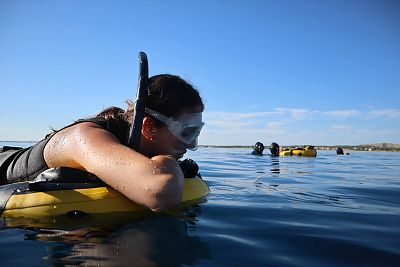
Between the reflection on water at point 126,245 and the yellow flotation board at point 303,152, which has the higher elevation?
the yellow flotation board at point 303,152

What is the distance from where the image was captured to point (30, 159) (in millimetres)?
3590

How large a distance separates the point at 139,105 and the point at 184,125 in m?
0.60

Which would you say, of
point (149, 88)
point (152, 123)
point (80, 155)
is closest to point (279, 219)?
point (152, 123)

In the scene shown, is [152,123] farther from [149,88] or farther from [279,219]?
[279,219]

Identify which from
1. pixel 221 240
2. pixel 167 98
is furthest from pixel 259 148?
pixel 221 240

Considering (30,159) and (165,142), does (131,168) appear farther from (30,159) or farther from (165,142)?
(30,159)

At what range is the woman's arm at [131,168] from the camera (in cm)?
251

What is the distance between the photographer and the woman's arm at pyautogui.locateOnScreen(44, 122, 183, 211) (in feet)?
8.22

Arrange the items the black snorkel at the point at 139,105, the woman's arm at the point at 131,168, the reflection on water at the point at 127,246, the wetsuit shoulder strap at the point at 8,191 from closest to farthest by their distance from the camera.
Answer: the reflection on water at the point at 127,246 → the woman's arm at the point at 131,168 → the black snorkel at the point at 139,105 → the wetsuit shoulder strap at the point at 8,191

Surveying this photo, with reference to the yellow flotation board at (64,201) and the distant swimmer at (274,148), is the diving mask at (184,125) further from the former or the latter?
the distant swimmer at (274,148)

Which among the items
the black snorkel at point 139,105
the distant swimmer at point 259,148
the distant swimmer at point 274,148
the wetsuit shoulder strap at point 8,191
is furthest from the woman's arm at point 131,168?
the distant swimmer at point 274,148

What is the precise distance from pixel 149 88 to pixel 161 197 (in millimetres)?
1357

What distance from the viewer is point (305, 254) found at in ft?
8.46

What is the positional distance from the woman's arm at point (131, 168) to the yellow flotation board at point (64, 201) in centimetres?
46
